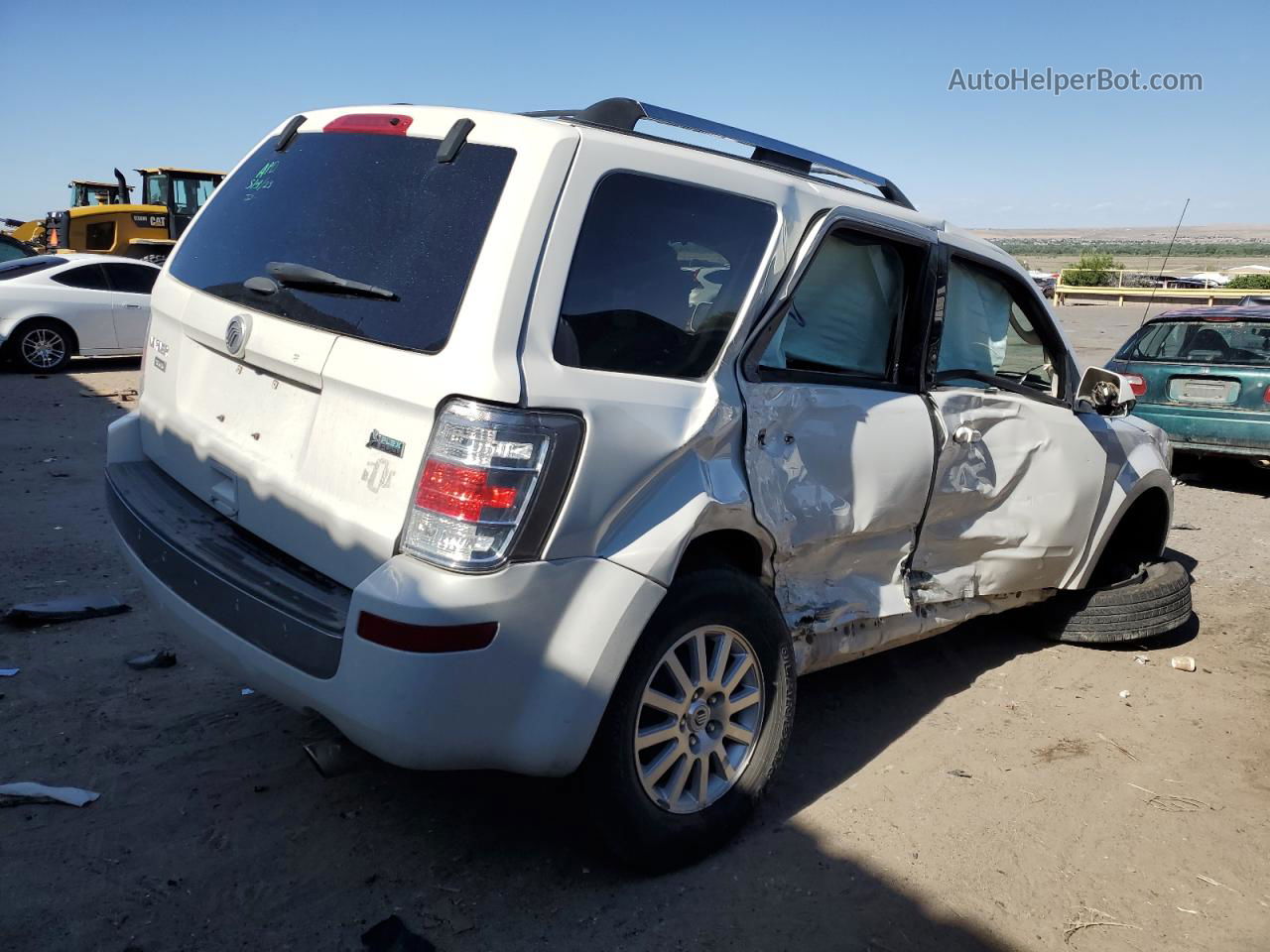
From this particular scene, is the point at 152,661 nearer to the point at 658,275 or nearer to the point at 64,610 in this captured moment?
the point at 64,610

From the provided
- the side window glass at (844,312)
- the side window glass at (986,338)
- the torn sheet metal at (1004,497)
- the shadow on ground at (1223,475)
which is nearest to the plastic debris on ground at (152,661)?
the side window glass at (844,312)

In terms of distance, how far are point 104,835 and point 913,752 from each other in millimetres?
2830

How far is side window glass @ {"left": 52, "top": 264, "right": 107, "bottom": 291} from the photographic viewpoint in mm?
13614

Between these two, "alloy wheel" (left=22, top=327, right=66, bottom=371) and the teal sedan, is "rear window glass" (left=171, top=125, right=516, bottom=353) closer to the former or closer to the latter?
the teal sedan

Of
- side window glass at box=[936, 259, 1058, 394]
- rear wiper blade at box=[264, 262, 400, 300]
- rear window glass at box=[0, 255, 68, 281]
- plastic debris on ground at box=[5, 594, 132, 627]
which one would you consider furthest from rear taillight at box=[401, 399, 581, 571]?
rear window glass at box=[0, 255, 68, 281]

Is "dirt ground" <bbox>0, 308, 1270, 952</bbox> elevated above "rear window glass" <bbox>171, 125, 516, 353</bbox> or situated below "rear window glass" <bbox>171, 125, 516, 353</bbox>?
below

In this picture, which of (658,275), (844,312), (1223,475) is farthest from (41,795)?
(1223,475)

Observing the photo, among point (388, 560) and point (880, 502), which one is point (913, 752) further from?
point (388, 560)

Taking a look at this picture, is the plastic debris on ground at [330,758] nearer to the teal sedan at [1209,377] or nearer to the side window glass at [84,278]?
the teal sedan at [1209,377]

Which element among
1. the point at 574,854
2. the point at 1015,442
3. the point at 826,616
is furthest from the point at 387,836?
the point at 1015,442

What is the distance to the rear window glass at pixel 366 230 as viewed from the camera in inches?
106

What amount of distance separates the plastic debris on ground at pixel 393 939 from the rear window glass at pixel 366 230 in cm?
152

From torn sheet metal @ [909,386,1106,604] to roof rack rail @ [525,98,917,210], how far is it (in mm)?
860

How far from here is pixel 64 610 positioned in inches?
186
